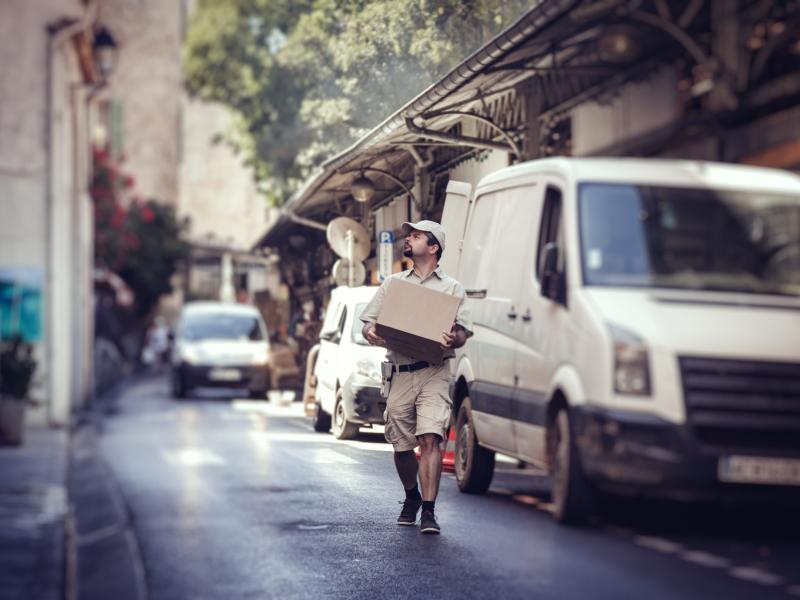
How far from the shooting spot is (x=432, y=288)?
2291 millimetres

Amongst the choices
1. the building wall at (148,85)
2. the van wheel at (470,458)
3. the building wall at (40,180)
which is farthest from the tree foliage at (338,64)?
the building wall at (148,85)

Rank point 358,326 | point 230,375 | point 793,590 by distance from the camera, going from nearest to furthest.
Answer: point 793,590 < point 358,326 < point 230,375

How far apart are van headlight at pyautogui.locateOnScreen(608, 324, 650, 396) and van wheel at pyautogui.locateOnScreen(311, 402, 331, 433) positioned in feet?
5.06

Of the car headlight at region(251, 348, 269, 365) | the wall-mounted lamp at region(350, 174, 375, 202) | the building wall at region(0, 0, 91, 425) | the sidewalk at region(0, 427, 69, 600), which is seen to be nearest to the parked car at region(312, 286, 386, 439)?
the wall-mounted lamp at region(350, 174, 375, 202)

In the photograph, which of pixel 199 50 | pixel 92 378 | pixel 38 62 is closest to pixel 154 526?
pixel 92 378

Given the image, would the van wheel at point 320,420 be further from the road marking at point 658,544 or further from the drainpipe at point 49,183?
the drainpipe at point 49,183

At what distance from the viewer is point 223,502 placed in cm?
8094

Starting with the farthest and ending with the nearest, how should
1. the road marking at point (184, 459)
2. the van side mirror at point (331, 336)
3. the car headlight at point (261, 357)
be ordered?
the road marking at point (184, 459), the car headlight at point (261, 357), the van side mirror at point (331, 336)

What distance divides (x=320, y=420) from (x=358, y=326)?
605 millimetres

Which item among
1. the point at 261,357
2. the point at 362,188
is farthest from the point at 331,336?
the point at 261,357

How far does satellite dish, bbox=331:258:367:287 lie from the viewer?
114 inches

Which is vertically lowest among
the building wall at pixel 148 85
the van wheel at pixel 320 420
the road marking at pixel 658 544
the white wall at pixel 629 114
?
the road marking at pixel 658 544

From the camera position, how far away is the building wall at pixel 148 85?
104m

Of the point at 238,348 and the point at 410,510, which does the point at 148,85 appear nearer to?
the point at 238,348
